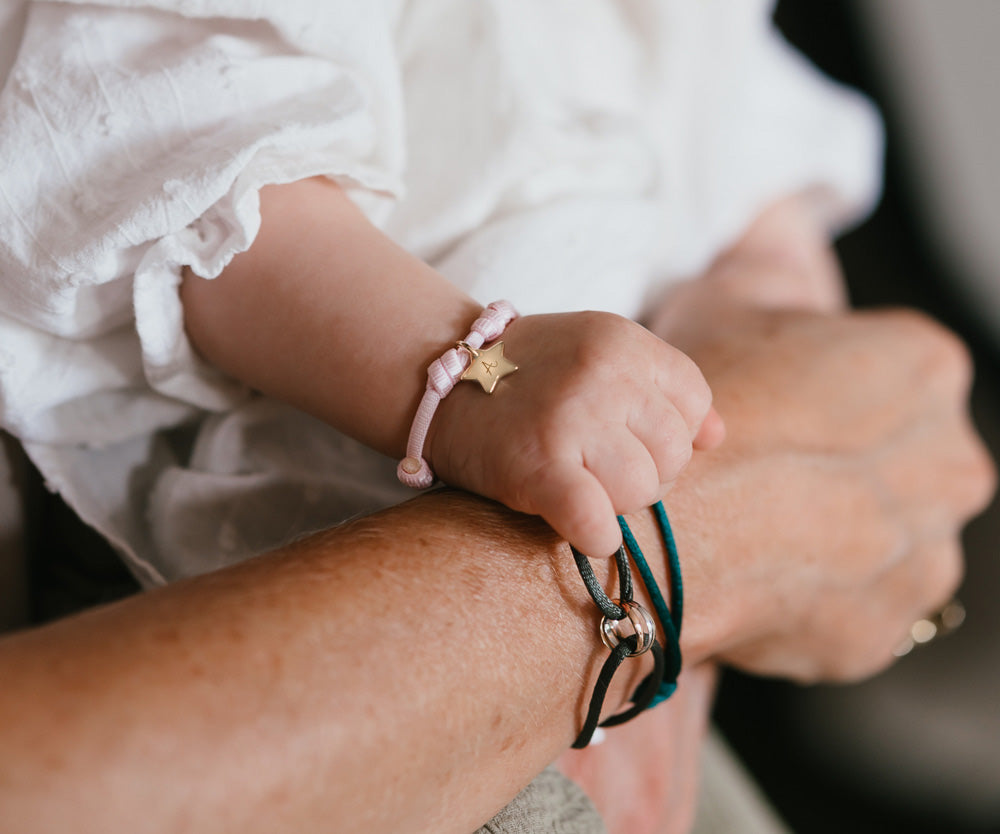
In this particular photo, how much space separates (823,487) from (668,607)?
286 mm

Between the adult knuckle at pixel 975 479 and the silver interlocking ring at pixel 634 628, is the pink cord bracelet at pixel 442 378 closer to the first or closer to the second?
the silver interlocking ring at pixel 634 628

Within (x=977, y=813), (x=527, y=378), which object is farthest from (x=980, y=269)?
(x=527, y=378)

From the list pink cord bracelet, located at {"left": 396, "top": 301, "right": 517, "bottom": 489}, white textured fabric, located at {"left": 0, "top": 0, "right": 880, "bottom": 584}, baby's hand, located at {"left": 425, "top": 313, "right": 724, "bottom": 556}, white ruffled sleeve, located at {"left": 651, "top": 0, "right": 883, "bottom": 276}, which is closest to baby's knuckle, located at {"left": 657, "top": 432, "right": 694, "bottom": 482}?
baby's hand, located at {"left": 425, "top": 313, "right": 724, "bottom": 556}

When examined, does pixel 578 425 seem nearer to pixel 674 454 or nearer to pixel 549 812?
pixel 674 454

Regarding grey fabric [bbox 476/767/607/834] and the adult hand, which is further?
the adult hand

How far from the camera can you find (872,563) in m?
0.89

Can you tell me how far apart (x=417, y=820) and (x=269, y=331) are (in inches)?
13.0

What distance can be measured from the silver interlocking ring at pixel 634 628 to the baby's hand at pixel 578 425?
79 mm

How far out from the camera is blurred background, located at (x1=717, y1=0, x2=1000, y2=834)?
142 centimetres

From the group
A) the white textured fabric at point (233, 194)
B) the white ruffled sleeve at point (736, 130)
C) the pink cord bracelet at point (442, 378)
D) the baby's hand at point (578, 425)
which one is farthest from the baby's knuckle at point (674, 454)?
the white ruffled sleeve at point (736, 130)

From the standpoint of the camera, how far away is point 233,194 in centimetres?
54

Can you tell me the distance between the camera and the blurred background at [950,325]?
142 cm

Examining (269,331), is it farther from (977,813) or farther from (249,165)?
(977,813)

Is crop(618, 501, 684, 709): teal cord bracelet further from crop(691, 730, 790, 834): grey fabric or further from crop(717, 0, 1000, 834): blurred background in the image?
crop(717, 0, 1000, 834): blurred background
